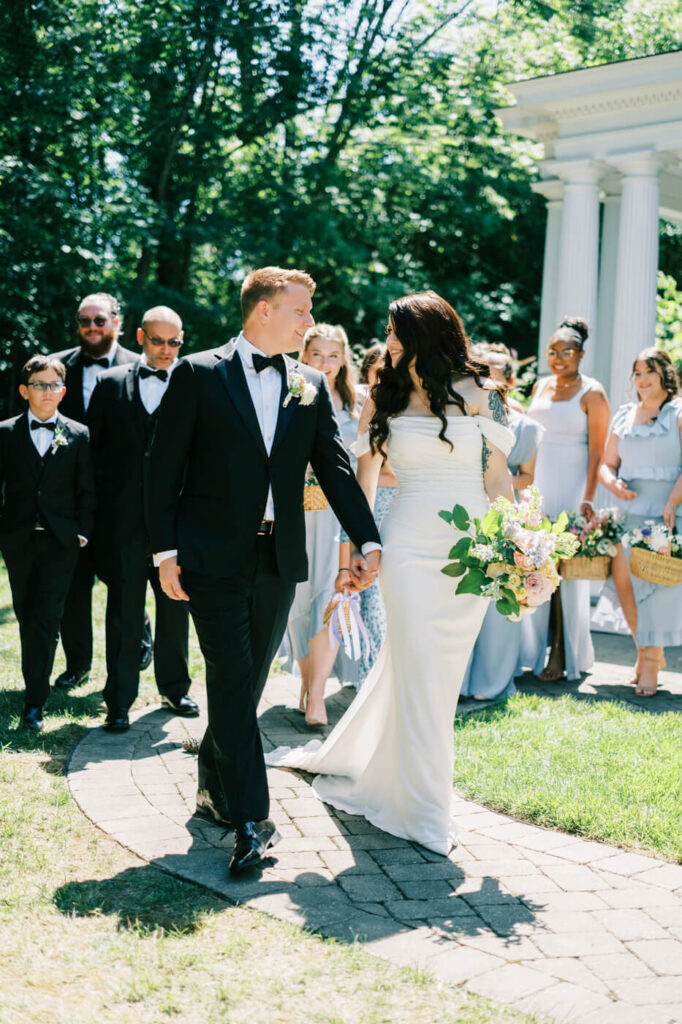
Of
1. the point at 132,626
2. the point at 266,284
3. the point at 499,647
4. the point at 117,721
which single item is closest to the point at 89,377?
the point at 132,626

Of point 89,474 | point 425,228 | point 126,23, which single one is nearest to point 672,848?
point 89,474

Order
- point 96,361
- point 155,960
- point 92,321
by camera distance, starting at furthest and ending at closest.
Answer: point 96,361, point 92,321, point 155,960

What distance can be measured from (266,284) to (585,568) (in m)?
4.16

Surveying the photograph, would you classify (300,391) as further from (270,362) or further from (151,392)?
(151,392)

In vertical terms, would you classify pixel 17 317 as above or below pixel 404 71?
below

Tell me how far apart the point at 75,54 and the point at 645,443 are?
10.9m

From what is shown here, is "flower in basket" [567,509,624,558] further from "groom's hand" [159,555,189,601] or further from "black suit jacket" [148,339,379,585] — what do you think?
"groom's hand" [159,555,189,601]

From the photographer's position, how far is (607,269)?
495 inches

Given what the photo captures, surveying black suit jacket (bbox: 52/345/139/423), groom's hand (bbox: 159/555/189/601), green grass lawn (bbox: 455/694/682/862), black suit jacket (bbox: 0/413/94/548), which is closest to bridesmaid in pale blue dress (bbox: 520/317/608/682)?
green grass lawn (bbox: 455/694/682/862)

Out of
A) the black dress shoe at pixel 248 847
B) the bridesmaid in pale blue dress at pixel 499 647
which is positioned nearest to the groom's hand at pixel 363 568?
the black dress shoe at pixel 248 847

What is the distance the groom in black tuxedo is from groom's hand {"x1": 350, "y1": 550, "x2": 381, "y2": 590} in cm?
27

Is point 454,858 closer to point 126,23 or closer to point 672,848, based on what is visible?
point 672,848

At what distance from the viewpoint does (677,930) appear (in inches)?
155

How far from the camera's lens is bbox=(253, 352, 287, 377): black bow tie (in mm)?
4531
